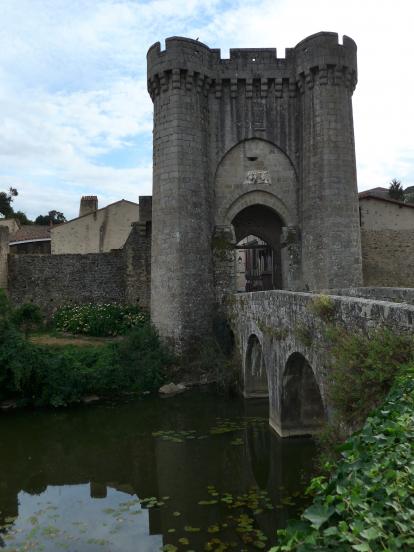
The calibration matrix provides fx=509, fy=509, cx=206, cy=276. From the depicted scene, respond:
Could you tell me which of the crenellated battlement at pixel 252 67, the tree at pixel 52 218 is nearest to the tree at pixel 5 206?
the tree at pixel 52 218

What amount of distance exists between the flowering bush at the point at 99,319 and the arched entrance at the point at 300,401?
10857 millimetres

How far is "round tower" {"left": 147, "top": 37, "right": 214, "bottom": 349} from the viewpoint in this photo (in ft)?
57.8

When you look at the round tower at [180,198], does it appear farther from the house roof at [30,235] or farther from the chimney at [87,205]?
the house roof at [30,235]

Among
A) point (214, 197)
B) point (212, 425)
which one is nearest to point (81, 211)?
point (214, 197)

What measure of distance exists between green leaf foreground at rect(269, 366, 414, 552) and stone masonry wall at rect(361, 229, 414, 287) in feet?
60.8

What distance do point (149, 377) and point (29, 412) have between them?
3.82 metres

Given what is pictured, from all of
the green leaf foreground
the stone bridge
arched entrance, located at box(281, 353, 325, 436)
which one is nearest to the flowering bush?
the stone bridge

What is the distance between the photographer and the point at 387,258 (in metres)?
21.1

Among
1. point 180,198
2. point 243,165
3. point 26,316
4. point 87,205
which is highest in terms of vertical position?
point 87,205

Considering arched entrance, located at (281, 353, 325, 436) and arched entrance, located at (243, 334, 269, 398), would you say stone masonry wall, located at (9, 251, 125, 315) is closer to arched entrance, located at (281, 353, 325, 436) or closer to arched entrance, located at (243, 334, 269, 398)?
arched entrance, located at (243, 334, 269, 398)

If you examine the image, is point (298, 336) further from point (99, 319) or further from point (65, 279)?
point (65, 279)

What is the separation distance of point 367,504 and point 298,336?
6473mm

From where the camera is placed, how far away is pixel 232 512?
7758 mm

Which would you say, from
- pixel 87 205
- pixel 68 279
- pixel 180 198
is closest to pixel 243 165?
pixel 180 198
